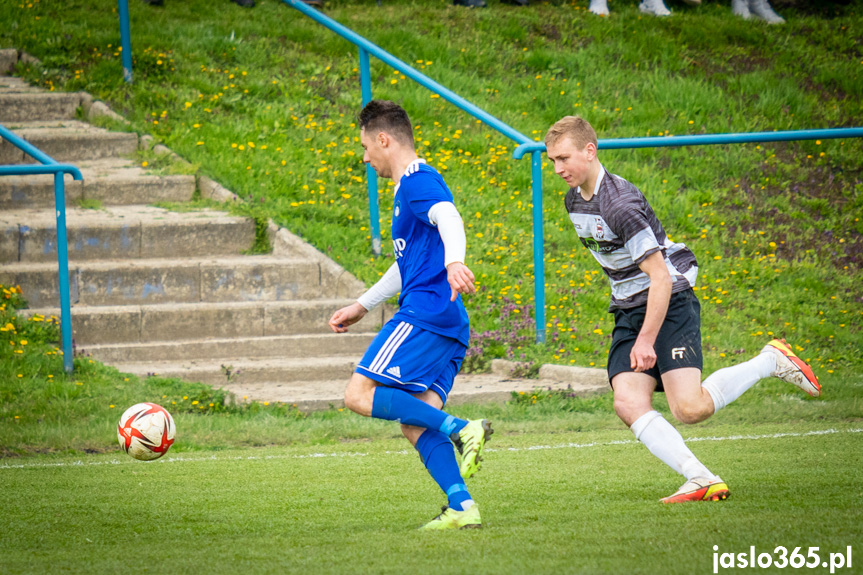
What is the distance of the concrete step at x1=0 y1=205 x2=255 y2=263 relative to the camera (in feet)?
27.3

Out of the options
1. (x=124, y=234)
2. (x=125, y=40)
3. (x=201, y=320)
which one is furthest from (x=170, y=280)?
(x=125, y=40)

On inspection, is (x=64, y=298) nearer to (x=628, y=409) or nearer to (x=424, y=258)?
(x=424, y=258)

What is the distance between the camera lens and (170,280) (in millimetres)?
8203

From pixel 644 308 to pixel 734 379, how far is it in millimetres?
627

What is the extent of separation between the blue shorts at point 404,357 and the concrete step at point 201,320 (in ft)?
14.1

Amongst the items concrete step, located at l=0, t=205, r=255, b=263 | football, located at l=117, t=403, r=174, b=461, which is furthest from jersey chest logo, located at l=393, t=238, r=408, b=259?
concrete step, located at l=0, t=205, r=255, b=263

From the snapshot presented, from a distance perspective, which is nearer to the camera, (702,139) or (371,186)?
(702,139)

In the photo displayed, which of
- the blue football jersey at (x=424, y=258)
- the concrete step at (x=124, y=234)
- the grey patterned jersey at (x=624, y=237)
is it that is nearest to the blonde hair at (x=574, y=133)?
the grey patterned jersey at (x=624, y=237)

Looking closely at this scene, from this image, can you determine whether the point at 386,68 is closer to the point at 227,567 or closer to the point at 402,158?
the point at 402,158

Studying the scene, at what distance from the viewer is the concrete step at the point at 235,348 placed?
24.3ft

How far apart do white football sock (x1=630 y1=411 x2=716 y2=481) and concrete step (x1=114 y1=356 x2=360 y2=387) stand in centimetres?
375

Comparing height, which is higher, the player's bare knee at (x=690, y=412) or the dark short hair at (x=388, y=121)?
the dark short hair at (x=388, y=121)

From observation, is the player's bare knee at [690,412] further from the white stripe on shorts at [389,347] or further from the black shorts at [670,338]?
the white stripe on shorts at [389,347]

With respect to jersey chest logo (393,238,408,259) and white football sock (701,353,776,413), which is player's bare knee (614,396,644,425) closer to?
white football sock (701,353,776,413)
